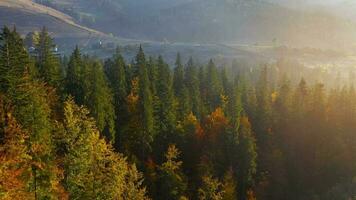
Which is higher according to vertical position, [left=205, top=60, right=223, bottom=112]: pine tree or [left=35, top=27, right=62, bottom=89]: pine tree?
[left=35, top=27, right=62, bottom=89]: pine tree

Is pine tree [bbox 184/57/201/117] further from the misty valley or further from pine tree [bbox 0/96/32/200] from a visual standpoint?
pine tree [bbox 0/96/32/200]

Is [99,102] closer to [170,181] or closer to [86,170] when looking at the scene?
[170,181]

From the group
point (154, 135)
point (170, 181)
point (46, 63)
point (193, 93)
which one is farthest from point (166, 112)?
point (46, 63)

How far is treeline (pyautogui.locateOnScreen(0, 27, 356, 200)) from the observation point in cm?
4416

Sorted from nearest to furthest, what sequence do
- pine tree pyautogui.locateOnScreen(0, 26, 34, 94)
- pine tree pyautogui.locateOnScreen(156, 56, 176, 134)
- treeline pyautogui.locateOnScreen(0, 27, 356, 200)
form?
treeline pyautogui.locateOnScreen(0, 27, 356, 200) < pine tree pyautogui.locateOnScreen(0, 26, 34, 94) < pine tree pyautogui.locateOnScreen(156, 56, 176, 134)

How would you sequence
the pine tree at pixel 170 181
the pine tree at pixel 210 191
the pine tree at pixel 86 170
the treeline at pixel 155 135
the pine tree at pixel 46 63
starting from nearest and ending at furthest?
the pine tree at pixel 86 170 → the treeline at pixel 155 135 → the pine tree at pixel 210 191 → the pine tree at pixel 46 63 → the pine tree at pixel 170 181

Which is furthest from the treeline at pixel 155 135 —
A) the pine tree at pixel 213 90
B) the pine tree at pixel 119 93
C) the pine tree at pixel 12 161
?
the pine tree at pixel 213 90

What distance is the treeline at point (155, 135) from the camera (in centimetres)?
4416

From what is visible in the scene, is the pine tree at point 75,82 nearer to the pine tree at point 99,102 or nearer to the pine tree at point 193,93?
the pine tree at point 99,102

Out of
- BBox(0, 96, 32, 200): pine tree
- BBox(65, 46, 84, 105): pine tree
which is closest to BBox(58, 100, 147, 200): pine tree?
BBox(0, 96, 32, 200): pine tree

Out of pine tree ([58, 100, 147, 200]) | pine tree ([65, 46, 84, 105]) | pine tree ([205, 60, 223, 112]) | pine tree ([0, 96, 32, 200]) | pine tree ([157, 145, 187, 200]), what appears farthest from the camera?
pine tree ([205, 60, 223, 112])

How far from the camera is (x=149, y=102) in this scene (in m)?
81.4

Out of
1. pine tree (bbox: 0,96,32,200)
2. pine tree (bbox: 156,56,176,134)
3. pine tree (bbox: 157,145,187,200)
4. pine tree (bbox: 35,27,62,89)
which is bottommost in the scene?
pine tree (bbox: 157,145,187,200)

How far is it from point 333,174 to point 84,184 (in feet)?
241
